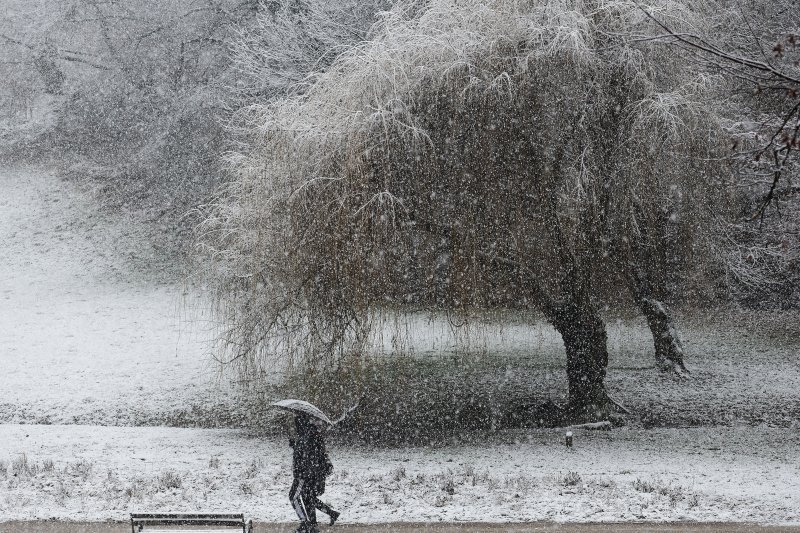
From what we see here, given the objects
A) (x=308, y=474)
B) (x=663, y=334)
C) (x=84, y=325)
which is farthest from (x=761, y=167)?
(x=84, y=325)

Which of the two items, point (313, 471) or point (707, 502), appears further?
point (707, 502)

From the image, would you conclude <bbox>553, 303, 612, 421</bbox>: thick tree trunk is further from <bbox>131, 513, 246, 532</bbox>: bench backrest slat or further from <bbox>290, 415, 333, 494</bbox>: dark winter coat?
<bbox>131, 513, 246, 532</bbox>: bench backrest slat

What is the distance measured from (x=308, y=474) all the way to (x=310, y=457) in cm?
17

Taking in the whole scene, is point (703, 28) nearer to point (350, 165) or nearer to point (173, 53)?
point (350, 165)

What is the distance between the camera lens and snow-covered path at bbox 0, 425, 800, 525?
30.2 feet

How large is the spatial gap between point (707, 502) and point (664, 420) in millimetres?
5748


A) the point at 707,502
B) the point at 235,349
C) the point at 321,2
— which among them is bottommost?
the point at 707,502

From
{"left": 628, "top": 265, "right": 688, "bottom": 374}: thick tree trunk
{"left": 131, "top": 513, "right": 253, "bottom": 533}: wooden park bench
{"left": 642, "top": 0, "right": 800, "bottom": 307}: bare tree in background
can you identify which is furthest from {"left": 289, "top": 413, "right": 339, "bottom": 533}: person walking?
{"left": 628, "top": 265, "right": 688, "bottom": 374}: thick tree trunk

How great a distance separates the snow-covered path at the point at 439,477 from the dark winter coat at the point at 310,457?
1.01 metres

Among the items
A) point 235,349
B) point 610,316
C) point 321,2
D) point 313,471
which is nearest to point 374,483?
A: point 313,471

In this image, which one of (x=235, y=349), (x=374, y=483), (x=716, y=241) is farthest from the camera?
(x=716, y=241)

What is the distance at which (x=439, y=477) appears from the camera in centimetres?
1059

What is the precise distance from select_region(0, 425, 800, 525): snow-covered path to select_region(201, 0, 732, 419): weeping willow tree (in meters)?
2.35

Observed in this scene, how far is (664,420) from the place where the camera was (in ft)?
49.4
